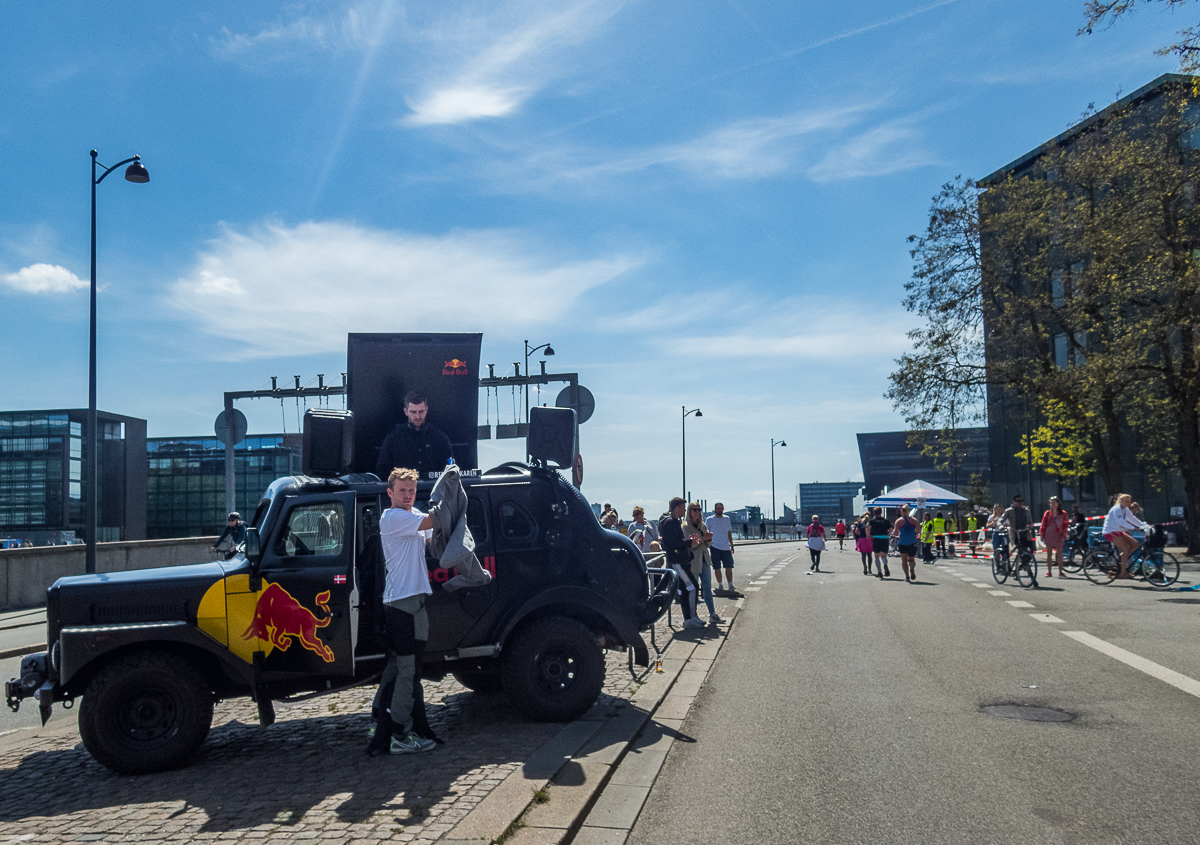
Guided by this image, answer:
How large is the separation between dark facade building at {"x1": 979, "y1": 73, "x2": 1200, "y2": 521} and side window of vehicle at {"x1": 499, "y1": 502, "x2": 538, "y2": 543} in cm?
1805

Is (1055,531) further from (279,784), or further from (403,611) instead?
(279,784)

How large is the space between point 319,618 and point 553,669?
1.76 meters

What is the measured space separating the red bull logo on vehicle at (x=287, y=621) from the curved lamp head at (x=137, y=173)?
17.5 metres

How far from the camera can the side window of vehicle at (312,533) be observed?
679 cm

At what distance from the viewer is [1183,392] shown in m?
28.5

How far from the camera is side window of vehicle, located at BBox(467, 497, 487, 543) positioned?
7.43 m

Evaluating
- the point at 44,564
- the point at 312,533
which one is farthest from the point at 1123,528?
the point at 44,564

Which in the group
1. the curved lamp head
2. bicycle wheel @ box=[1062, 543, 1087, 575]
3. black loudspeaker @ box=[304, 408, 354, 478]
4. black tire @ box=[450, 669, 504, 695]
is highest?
the curved lamp head

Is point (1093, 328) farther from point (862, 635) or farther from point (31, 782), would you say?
point (31, 782)

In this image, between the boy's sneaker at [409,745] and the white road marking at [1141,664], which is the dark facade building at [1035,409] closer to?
the white road marking at [1141,664]

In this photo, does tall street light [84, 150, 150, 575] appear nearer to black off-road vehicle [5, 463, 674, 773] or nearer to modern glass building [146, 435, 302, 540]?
black off-road vehicle [5, 463, 674, 773]

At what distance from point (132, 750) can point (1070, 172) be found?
3404 cm

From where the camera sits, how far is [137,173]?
21.1 m

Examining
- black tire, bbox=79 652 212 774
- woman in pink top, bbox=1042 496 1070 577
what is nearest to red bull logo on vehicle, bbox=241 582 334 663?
black tire, bbox=79 652 212 774
